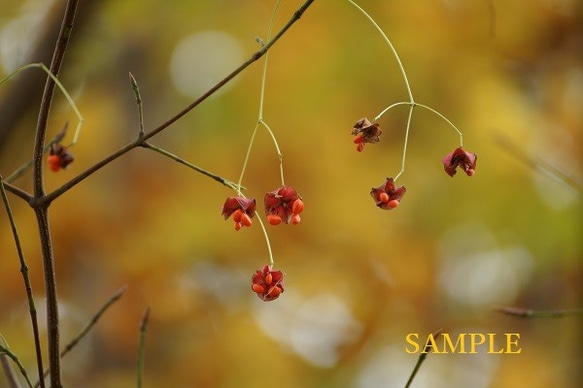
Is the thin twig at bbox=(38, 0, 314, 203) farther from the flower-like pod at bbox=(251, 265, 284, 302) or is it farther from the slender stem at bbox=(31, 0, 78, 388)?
the flower-like pod at bbox=(251, 265, 284, 302)

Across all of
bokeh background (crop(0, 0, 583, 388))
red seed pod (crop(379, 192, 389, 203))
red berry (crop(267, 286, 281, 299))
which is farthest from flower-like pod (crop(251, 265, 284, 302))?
bokeh background (crop(0, 0, 583, 388))

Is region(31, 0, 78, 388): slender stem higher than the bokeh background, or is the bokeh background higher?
the bokeh background

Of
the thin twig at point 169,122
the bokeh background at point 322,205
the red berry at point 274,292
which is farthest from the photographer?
the bokeh background at point 322,205

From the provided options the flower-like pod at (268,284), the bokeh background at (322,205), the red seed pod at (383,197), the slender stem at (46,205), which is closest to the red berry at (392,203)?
the red seed pod at (383,197)

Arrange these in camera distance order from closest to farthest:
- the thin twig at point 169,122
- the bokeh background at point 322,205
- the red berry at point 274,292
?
the thin twig at point 169,122 → the red berry at point 274,292 → the bokeh background at point 322,205

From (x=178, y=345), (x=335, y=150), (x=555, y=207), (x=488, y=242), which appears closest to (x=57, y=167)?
(x=335, y=150)

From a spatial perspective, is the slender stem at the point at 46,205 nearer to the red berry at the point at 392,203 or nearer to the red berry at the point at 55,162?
the red berry at the point at 55,162

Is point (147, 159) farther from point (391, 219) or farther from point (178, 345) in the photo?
point (391, 219)

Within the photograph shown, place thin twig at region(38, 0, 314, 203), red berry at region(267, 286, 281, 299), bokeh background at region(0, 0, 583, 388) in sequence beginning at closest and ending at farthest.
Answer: thin twig at region(38, 0, 314, 203), red berry at region(267, 286, 281, 299), bokeh background at region(0, 0, 583, 388)

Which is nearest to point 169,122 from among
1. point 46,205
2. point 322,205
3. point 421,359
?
point 46,205
